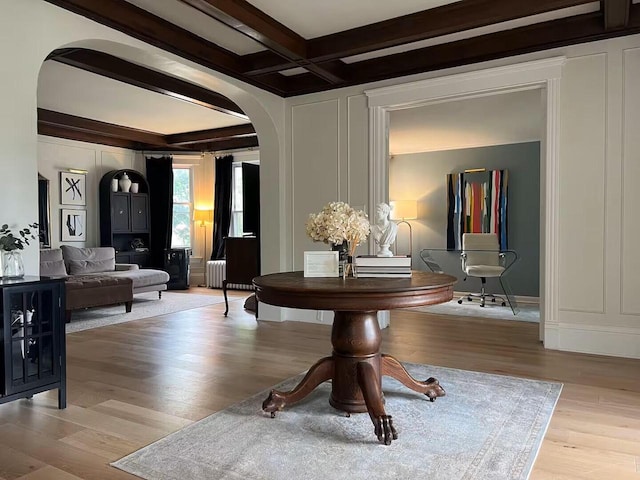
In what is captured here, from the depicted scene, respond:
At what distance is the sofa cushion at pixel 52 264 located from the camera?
21.0 ft

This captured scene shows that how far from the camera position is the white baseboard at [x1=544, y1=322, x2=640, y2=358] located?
12.1ft

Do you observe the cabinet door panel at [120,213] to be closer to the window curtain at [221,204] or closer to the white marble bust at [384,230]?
the window curtain at [221,204]

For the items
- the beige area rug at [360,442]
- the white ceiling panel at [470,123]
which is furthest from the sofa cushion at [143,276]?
the beige area rug at [360,442]

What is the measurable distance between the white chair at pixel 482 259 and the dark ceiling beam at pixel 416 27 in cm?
330

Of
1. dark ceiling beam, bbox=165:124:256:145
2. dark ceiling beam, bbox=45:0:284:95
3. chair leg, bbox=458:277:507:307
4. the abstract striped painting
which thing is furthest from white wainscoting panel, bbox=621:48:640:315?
dark ceiling beam, bbox=165:124:256:145

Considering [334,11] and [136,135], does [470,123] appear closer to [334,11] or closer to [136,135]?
[334,11]

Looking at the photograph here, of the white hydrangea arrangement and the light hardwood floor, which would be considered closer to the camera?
the light hardwood floor

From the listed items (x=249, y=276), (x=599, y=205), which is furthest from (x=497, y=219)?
(x=249, y=276)

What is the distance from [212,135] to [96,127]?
5.72 ft

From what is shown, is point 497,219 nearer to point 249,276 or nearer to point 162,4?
point 249,276

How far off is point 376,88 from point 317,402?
3.20 m

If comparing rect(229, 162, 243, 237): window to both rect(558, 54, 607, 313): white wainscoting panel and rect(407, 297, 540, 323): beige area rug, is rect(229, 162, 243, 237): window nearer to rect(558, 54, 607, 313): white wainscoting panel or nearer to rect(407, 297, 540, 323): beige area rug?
rect(407, 297, 540, 323): beige area rug

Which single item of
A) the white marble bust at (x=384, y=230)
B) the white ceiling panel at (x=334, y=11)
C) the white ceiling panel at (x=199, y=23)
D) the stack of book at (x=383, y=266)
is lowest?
the stack of book at (x=383, y=266)

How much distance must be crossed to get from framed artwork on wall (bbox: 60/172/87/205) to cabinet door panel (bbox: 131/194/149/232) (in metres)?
0.78
